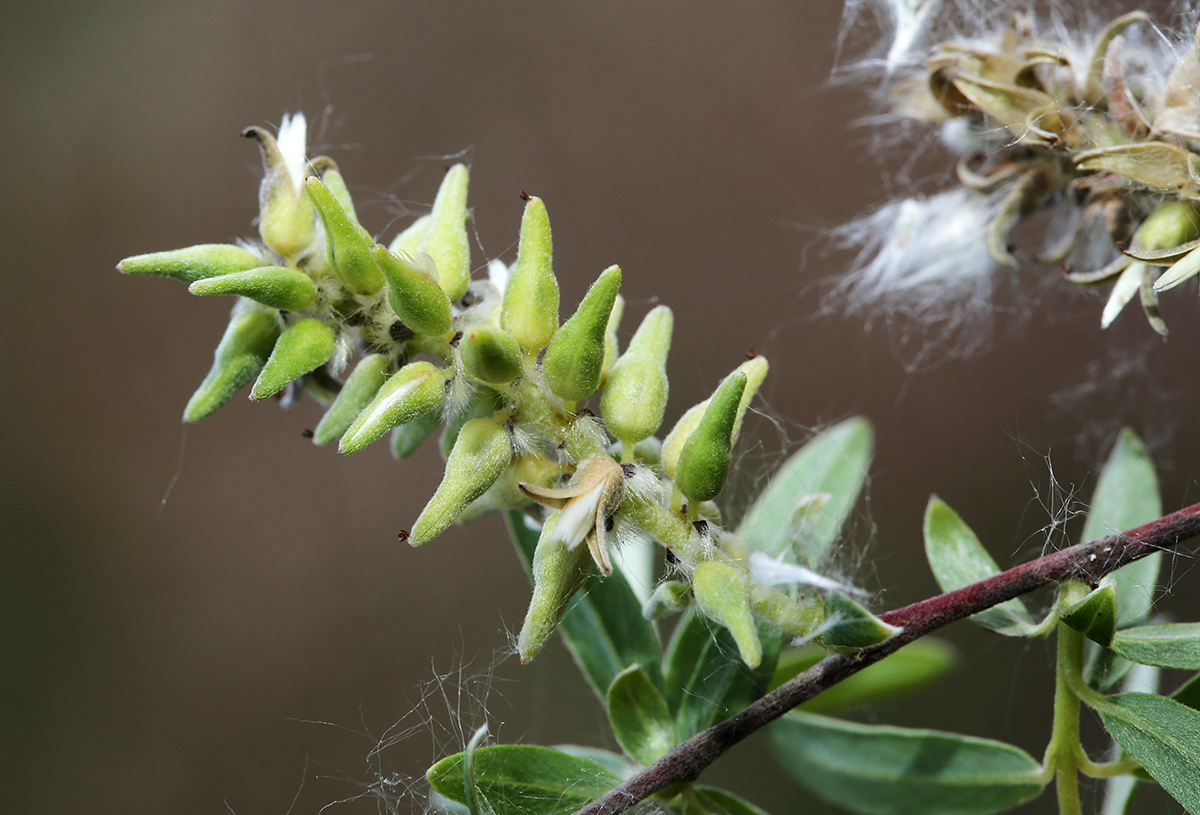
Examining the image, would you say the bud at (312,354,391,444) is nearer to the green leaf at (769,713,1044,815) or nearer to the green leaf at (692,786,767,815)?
the green leaf at (692,786,767,815)

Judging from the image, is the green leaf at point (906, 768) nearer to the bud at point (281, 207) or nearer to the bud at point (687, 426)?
the bud at point (687, 426)

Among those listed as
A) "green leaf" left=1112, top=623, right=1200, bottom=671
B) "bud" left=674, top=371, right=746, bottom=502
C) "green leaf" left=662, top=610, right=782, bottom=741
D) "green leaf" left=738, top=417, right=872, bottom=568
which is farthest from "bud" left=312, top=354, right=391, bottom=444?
"green leaf" left=1112, top=623, right=1200, bottom=671

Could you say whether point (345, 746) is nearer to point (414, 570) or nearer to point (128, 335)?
point (414, 570)

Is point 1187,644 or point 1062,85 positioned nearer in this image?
point 1187,644

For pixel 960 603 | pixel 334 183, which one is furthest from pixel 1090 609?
pixel 334 183

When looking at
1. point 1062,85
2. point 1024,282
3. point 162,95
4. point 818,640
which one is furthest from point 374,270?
point 162,95

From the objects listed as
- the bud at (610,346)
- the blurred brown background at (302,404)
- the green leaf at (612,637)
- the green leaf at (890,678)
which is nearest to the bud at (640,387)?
the bud at (610,346)
